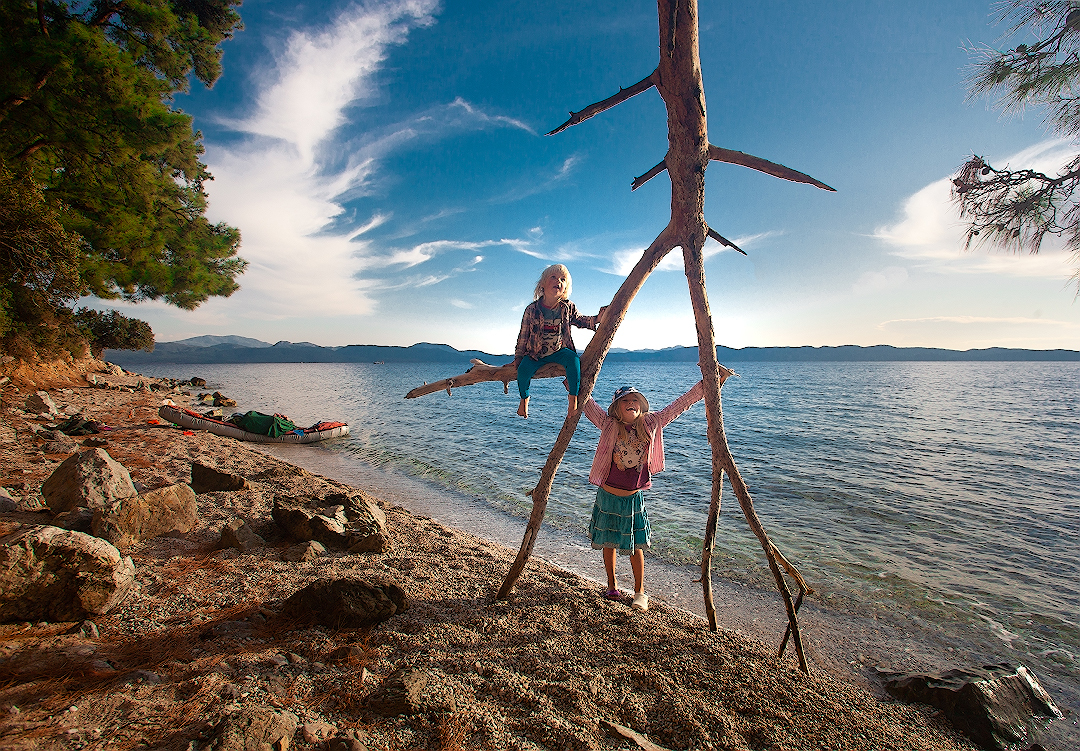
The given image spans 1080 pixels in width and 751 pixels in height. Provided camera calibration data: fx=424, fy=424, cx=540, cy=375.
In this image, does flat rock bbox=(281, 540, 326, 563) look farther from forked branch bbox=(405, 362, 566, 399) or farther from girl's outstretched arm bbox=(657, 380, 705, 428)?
girl's outstretched arm bbox=(657, 380, 705, 428)

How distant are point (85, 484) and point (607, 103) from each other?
703cm

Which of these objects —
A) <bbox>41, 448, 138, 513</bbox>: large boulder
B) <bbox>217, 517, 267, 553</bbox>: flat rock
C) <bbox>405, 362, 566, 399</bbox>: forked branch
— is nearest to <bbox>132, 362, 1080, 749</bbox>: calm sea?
<bbox>217, 517, 267, 553</bbox>: flat rock

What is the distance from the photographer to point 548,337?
3895 millimetres

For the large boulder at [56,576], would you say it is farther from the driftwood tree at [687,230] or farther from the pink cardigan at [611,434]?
the pink cardigan at [611,434]

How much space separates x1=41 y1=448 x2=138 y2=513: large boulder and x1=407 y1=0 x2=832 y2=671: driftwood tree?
4.62m

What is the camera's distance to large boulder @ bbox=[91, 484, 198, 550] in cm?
486

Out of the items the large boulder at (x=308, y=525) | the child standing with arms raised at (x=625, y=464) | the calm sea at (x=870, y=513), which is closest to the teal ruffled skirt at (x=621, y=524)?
the child standing with arms raised at (x=625, y=464)

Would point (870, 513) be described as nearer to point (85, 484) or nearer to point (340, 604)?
point (340, 604)

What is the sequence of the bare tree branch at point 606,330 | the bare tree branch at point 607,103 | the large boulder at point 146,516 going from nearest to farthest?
the bare tree branch at point 607,103, the bare tree branch at point 606,330, the large boulder at point 146,516

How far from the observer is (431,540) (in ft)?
22.4

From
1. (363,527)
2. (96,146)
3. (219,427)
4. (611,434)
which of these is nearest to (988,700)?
(611,434)

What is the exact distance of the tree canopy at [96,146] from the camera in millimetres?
12172

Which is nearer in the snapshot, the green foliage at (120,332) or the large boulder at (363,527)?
the large boulder at (363,527)

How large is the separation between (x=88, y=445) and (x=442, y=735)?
488 inches
